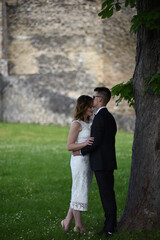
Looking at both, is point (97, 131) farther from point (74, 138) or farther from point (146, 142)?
point (146, 142)

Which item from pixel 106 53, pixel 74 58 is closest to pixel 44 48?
pixel 74 58

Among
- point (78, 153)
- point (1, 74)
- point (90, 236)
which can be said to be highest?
point (1, 74)

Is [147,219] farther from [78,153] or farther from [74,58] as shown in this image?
[74,58]

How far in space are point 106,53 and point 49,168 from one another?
15.5 meters

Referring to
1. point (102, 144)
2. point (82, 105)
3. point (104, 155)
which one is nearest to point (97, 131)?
point (102, 144)

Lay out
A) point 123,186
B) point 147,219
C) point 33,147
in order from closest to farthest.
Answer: point 147,219 → point 123,186 → point 33,147

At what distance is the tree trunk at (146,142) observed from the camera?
6.05m

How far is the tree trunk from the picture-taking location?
19.9 feet

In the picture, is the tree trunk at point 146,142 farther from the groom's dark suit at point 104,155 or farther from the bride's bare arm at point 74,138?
the bride's bare arm at point 74,138

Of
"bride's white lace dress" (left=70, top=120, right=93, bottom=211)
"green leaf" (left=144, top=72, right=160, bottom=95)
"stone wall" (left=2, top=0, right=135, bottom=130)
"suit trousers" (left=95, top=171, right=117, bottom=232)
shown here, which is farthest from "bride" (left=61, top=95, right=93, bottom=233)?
"stone wall" (left=2, top=0, right=135, bottom=130)

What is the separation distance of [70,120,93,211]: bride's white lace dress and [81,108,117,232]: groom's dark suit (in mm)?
150

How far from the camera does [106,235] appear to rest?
6.25 metres

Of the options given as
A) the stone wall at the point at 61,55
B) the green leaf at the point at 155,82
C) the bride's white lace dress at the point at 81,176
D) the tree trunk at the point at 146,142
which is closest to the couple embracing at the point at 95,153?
the bride's white lace dress at the point at 81,176

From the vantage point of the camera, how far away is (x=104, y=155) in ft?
20.2
